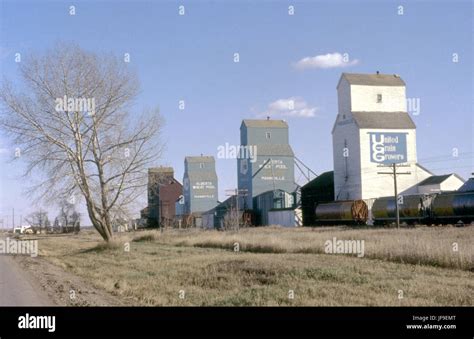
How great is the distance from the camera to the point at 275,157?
79625 mm

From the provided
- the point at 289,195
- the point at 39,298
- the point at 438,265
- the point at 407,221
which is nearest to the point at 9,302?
the point at 39,298

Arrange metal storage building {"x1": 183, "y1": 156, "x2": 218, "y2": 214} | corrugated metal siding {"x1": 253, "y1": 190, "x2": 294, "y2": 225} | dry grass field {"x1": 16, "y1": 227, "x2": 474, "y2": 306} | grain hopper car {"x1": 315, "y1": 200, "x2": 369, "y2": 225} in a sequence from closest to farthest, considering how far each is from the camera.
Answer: dry grass field {"x1": 16, "y1": 227, "x2": 474, "y2": 306}
grain hopper car {"x1": 315, "y1": 200, "x2": 369, "y2": 225}
corrugated metal siding {"x1": 253, "y1": 190, "x2": 294, "y2": 225}
metal storage building {"x1": 183, "y1": 156, "x2": 218, "y2": 214}

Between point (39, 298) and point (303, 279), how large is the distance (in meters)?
7.35

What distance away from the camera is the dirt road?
45.8ft

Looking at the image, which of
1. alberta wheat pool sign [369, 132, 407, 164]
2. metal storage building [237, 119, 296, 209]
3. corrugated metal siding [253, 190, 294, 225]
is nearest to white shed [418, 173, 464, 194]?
alberta wheat pool sign [369, 132, 407, 164]

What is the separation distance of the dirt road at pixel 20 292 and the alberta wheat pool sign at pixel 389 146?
155 ft

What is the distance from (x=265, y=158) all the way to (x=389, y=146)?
19.6 meters

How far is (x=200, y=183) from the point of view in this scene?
95.7 metres

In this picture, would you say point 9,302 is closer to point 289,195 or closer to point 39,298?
point 39,298

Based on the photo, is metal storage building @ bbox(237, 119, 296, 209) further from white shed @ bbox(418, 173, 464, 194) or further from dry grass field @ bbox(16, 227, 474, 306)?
dry grass field @ bbox(16, 227, 474, 306)

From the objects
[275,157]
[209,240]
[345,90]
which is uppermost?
[345,90]

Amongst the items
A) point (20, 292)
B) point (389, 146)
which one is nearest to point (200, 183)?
point (389, 146)

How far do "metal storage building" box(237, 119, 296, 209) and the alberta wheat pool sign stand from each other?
1908 cm

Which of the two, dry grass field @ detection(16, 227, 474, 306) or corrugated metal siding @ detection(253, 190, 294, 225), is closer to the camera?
dry grass field @ detection(16, 227, 474, 306)
